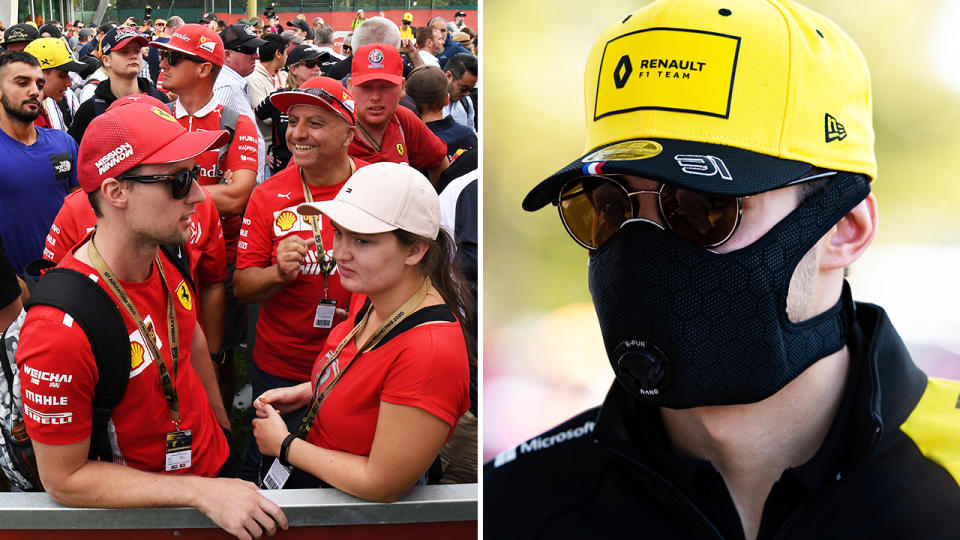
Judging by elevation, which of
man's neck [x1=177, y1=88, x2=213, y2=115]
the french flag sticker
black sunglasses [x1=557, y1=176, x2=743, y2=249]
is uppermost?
the french flag sticker

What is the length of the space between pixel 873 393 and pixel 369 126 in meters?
3.63

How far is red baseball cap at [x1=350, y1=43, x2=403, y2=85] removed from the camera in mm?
4328

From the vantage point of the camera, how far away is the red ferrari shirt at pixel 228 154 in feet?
13.2

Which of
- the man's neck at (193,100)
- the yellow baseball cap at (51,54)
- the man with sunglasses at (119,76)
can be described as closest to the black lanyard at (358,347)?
the man's neck at (193,100)

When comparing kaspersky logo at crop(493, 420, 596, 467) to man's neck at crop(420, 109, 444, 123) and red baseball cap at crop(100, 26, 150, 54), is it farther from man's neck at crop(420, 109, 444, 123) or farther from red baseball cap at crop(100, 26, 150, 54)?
red baseball cap at crop(100, 26, 150, 54)

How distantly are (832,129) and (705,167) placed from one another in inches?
6.7

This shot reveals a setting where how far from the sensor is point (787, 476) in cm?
112

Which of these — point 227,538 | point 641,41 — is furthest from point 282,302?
point 641,41

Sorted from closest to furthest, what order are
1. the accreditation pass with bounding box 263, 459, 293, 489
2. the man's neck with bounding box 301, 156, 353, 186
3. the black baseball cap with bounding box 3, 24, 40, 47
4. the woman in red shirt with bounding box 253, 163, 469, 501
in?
the woman in red shirt with bounding box 253, 163, 469, 501 → the accreditation pass with bounding box 263, 459, 293, 489 → the man's neck with bounding box 301, 156, 353, 186 → the black baseball cap with bounding box 3, 24, 40, 47

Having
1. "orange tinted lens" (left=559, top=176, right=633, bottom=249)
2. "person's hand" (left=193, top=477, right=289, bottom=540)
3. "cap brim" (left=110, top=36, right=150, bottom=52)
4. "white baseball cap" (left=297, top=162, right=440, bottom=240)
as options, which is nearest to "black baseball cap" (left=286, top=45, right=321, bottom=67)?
"cap brim" (left=110, top=36, right=150, bottom=52)

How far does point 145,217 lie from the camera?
8.18 feet

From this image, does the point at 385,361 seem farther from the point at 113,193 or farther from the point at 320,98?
the point at 320,98

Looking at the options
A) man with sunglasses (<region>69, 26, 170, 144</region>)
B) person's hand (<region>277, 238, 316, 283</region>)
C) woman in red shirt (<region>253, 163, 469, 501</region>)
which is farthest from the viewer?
man with sunglasses (<region>69, 26, 170, 144</region>)

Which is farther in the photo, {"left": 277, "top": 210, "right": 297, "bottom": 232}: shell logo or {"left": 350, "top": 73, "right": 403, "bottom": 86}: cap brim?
{"left": 350, "top": 73, "right": 403, "bottom": 86}: cap brim
